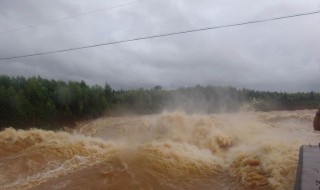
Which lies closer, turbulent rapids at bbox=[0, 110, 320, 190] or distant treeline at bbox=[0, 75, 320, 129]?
turbulent rapids at bbox=[0, 110, 320, 190]

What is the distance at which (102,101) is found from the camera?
4819 cm

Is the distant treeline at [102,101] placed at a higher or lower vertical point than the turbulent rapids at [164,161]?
higher

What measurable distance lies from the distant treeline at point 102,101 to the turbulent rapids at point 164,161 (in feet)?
46.1

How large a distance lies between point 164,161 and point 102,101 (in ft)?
110

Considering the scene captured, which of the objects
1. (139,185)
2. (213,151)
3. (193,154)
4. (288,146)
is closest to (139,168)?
(139,185)

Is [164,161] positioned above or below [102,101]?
below

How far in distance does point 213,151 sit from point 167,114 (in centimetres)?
551

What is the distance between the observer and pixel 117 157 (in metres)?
16.8

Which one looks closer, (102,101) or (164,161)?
(164,161)

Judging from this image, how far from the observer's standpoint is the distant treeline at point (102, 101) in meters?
38.8

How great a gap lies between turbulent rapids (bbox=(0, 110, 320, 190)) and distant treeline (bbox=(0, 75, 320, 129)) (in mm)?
14062

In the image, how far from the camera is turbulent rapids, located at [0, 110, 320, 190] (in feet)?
42.8

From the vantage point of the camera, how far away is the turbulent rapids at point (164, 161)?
13047 mm

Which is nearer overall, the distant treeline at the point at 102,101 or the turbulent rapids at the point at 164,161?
the turbulent rapids at the point at 164,161
